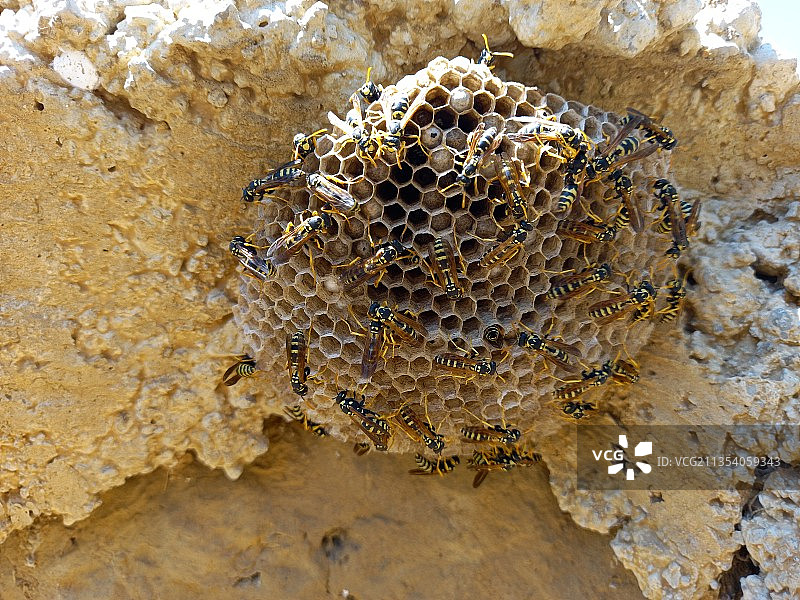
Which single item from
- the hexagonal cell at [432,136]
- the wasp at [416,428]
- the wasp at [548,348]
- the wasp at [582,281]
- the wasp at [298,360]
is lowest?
the wasp at [416,428]

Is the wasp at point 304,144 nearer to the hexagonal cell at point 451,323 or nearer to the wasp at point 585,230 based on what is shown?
the hexagonal cell at point 451,323

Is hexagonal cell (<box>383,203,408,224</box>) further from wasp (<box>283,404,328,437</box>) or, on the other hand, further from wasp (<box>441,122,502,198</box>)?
wasp (<box>283,404,328,437</box>)

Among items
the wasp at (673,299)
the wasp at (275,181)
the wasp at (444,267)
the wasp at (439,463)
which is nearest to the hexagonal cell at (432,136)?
the wasp at (444,267)

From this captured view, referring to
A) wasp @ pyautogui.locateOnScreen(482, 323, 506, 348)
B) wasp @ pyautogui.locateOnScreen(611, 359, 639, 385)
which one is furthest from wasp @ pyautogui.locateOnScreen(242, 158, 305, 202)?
wasp @ pyautogui.locateOnScreen(611, 359, 639, 385)

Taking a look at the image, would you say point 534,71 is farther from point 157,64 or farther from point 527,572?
point 527,572

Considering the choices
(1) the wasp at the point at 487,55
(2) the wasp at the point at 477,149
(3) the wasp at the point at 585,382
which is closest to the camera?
(2) the wasp at the point at 477,149

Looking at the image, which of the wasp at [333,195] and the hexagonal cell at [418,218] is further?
the hexagonal cell at [418,218]

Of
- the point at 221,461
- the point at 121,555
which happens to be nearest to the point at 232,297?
the point at 221,461
